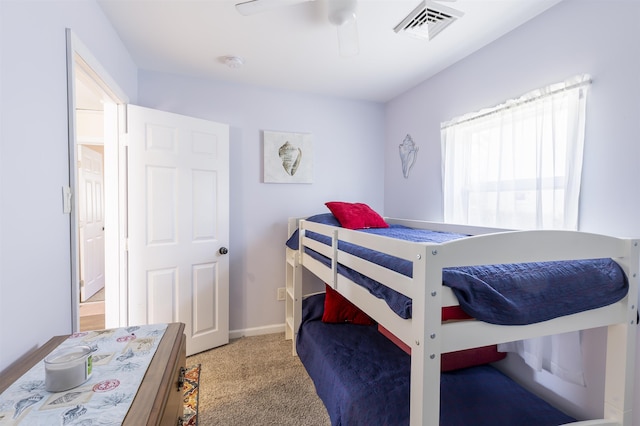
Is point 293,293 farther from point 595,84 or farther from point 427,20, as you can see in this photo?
point 595,84

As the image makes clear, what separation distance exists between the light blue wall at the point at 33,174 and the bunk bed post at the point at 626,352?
6.97 ft

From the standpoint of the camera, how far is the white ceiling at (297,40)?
62.9 inches

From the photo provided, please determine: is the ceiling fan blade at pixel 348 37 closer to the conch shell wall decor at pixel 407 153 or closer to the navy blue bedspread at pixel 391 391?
the conch shell wall decor at pixel 407 153

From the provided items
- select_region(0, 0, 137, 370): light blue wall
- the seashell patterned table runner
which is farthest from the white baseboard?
Result: the seashell patterned table runner

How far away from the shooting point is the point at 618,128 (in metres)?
1.30

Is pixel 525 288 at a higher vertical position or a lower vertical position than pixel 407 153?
lower

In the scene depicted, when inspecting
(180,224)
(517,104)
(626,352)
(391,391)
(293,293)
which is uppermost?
(517,104)

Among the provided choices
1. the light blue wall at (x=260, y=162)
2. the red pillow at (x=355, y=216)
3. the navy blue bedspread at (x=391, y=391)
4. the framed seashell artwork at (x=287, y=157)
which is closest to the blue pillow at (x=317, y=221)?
the red pillow at (x=355, y=216)

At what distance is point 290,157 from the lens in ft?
9.07

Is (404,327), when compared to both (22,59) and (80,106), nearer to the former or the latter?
(22,59)

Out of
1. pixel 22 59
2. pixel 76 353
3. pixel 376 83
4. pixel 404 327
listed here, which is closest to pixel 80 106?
pixel 22 59

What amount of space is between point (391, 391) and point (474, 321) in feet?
2.38

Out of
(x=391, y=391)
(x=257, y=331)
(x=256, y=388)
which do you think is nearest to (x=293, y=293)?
(x=257, y=331)

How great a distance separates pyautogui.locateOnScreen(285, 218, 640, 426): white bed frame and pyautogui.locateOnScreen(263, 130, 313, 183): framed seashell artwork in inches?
60.5
